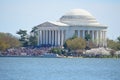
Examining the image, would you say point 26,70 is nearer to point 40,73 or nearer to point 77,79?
point 40,73

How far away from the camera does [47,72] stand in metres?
127

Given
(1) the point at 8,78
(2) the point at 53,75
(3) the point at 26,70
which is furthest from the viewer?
(3) the point at 26,70

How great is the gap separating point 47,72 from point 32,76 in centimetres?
1107

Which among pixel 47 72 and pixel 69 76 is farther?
pixel 47 72

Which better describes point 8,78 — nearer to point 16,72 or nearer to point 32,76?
point 32,76

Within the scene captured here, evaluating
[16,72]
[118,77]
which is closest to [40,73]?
[16,72]

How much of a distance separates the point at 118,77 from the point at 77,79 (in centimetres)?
694

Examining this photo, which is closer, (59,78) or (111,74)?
(59,78)

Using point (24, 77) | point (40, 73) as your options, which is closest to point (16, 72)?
point (40, 73)

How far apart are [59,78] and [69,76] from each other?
5.27 metres

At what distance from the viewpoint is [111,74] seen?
411 feet

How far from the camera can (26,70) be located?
13088 centimetres

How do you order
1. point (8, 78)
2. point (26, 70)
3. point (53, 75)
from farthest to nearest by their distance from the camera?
point (26, 70) < point (53, 75) < point (8, 78)

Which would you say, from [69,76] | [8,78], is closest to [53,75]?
[69,76]
